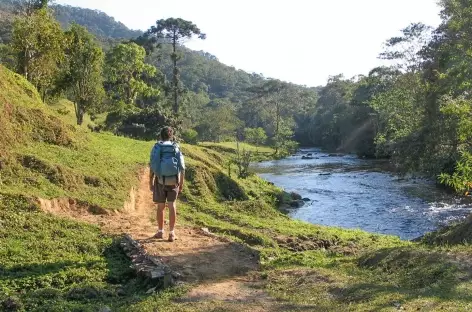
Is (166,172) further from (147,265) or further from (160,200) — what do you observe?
(147,265)

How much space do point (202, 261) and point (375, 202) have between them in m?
21.5

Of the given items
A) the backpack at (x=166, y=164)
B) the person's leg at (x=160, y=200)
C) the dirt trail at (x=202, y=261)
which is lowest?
the dirt trail at (x=202, y=261)

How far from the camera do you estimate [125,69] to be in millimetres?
41844

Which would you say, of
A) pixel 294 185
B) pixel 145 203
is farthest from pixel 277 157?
pixel 145 203

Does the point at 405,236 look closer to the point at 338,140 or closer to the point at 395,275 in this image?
the point at 395,275

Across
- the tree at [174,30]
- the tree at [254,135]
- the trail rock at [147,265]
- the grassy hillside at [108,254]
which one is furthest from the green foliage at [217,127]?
the trail rock at [147,265]

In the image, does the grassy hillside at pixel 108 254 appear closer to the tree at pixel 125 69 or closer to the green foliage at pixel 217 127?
the tree at pixel 125 69

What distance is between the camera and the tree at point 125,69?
135 ft

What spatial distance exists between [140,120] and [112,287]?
31824 millimetres

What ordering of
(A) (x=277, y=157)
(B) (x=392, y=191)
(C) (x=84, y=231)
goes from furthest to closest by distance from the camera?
(A) (x=277, y=157) < (B) (x=392, y=191) < (C) (x=84, y=231)

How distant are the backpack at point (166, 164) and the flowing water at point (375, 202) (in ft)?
44.1

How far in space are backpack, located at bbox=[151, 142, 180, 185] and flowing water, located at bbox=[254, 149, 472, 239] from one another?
13.4 metres

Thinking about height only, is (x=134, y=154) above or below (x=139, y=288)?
above

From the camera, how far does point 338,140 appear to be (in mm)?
83875
